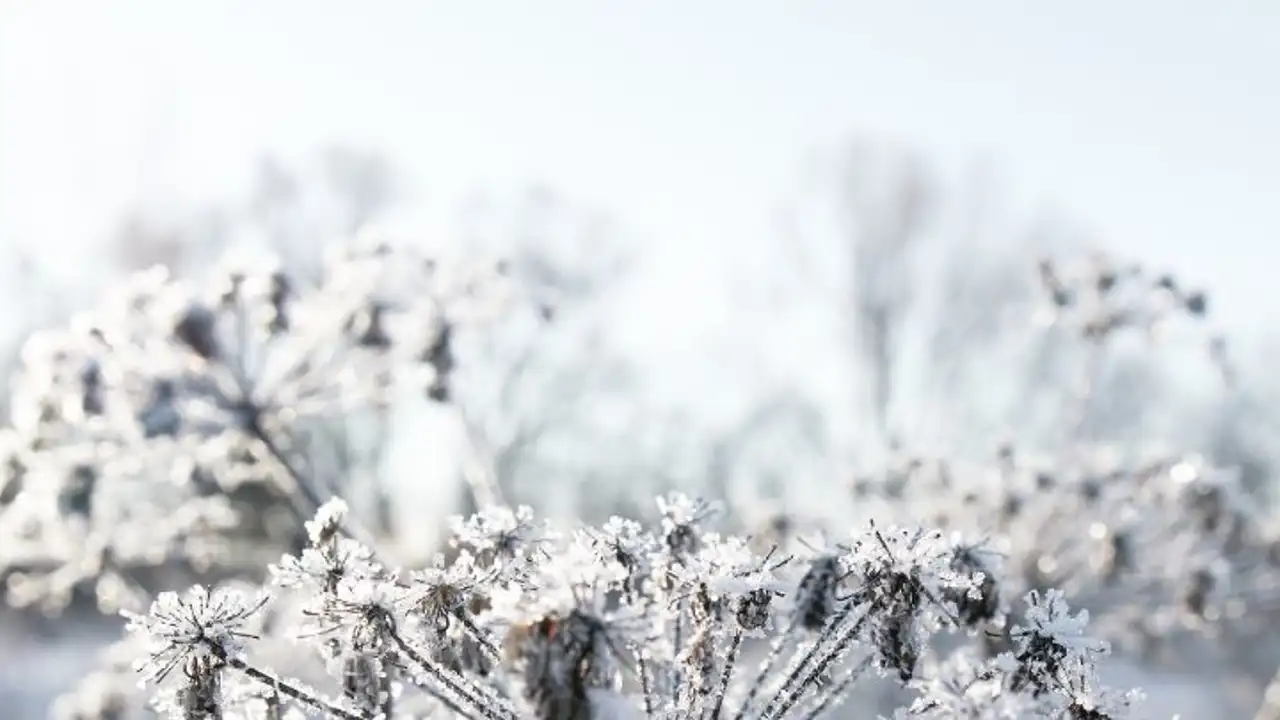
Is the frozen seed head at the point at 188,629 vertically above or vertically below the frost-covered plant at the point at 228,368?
below

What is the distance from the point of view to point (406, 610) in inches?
116

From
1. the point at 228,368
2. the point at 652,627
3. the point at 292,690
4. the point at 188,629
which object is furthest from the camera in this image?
the point at 228,368

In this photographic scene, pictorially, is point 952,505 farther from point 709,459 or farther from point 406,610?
point 709,459

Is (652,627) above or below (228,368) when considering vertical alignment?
below

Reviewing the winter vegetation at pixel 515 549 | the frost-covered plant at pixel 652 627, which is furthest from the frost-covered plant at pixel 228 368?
the frost-covered plant at pixel 652 627

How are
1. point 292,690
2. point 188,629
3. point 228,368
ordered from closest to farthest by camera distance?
1. point 188,629
2. point 292,690
3. point 228,368

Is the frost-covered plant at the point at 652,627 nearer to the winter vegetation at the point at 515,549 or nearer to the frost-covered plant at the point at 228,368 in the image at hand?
the winter vegetation at the point at 515,549

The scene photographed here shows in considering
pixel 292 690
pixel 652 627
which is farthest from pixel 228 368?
pixel 652 627

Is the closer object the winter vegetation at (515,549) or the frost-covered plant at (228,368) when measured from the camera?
the winter vegetation at (515,549)

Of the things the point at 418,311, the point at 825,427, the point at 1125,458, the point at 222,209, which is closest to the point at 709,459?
the point at 825,427

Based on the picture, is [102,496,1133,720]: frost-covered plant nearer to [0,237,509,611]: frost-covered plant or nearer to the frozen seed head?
the frozen seed head

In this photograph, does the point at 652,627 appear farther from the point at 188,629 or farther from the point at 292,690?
the point at 188,629

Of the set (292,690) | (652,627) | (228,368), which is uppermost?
(228,368)

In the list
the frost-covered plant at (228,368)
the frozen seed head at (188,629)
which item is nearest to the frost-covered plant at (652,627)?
the frozen seed head at (188,629)
